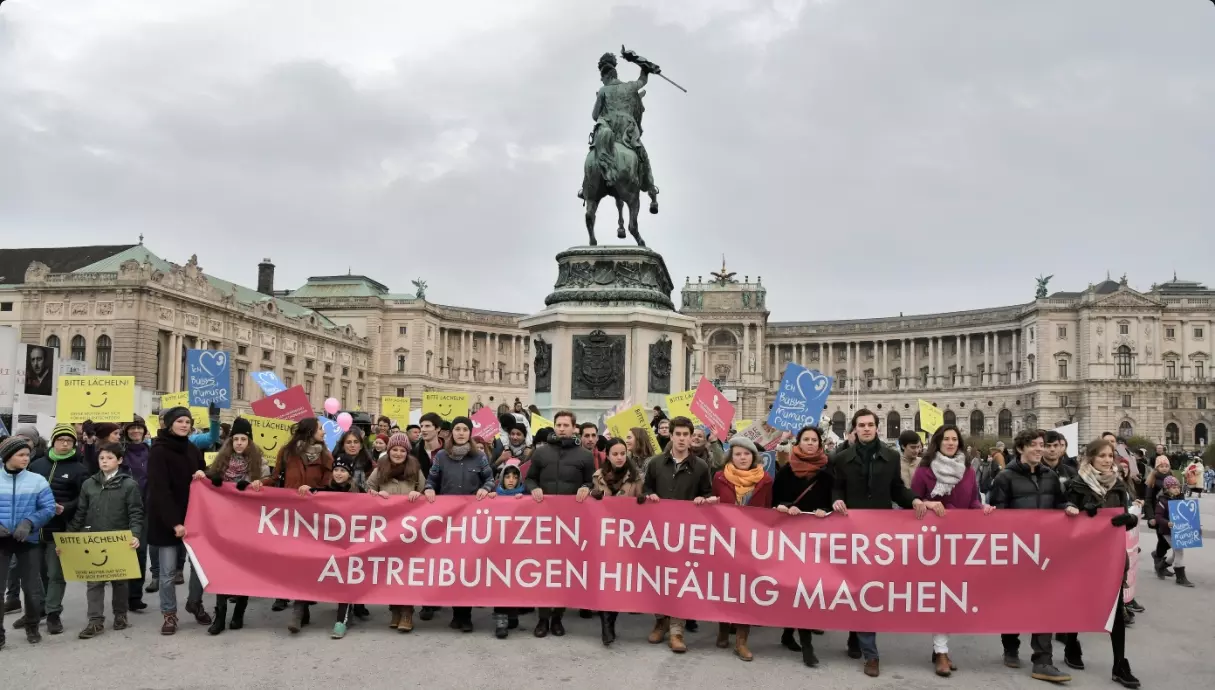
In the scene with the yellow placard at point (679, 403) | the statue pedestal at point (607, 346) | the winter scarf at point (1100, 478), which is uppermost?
the statue pedestal at point (607, 346)

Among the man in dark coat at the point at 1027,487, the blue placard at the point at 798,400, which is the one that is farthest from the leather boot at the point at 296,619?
the blue placard at the point at 798,400

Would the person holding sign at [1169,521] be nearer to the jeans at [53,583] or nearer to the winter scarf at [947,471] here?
the winter scarf at [947,471]

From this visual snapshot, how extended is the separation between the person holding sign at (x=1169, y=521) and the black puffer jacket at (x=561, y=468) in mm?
8905

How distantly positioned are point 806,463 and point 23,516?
6.37 meters

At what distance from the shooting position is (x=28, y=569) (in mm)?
8008

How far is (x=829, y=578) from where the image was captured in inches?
301

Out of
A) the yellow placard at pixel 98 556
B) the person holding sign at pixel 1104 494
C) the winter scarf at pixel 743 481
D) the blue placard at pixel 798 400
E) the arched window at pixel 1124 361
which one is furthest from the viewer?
the arched window at pixel 1124 361

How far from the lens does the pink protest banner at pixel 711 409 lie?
42.1 feet

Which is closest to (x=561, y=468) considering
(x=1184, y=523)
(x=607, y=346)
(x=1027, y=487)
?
(x=1027, y=487)

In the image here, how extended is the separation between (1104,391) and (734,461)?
102 meters

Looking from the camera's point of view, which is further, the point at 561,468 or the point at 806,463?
the point at 561,468

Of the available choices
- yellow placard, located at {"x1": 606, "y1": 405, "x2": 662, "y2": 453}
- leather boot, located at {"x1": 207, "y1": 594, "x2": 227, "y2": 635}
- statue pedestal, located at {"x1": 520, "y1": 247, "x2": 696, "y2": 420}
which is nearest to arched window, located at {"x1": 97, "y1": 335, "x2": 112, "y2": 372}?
statue pedestal, located at {"x1": 520, "y1": 247, "x2": 696, "y2": 420}

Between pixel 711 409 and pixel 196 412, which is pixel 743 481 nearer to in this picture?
pixel 711 409

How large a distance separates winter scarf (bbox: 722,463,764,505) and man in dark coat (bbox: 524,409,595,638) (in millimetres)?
1285
